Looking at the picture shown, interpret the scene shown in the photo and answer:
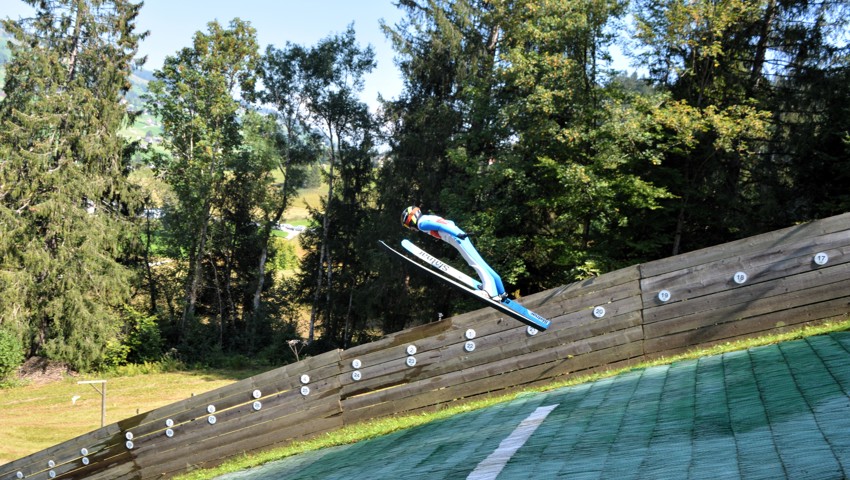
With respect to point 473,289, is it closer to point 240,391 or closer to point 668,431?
point 668,431

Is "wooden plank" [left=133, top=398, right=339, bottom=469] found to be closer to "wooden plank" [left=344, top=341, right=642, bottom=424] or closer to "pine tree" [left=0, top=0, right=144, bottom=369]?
"wooden plank" [left=344, top=341, right=642, bottom=424]

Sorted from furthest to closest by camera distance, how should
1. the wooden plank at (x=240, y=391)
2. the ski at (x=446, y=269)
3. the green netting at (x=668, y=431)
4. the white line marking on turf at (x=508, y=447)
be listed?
1. the wooden plank at (x=240, y=391)
2. the ski at (x=446, y=269)
3. the white line marking on turf at (x=508, y=447)
4. the green netting at (x=668, y=431)

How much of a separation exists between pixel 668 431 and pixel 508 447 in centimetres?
133

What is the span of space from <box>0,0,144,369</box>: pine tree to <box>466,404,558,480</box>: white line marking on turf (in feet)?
85.0

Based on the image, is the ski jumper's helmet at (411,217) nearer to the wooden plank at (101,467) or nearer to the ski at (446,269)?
the ski at (446,269)

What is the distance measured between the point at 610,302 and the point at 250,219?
3069 centimetres

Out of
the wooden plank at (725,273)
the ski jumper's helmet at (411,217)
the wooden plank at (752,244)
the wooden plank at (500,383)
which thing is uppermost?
the ski jumper's helmet at (411,217)

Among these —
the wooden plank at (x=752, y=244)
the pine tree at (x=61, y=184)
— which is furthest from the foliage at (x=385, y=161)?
the wooden plank at (x=752, y=244)

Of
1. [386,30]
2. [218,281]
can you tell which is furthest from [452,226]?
[218,281]

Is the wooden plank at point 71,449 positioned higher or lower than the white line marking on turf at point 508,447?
lower

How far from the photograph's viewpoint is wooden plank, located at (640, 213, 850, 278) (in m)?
7.66

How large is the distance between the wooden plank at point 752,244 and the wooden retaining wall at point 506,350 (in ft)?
0.04

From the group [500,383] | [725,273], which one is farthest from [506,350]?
[725,273]

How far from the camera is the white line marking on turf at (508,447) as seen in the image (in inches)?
209
